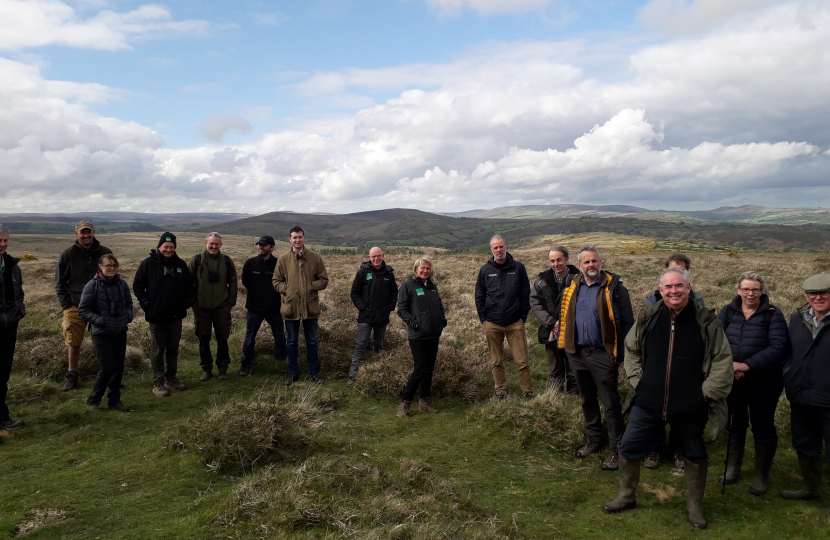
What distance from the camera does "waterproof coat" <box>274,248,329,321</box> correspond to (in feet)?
26.8

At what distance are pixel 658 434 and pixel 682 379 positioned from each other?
2.03 ft

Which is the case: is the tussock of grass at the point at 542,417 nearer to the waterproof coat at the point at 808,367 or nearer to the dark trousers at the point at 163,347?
the waterproof coat at the point at 808,367

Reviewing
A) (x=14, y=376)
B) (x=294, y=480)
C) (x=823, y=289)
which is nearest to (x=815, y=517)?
(x=823, y=289)

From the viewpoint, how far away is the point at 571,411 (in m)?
6.31

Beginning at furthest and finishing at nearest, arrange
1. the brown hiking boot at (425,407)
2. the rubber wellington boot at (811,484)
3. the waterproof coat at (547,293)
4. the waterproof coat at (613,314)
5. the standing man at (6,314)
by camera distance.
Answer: the waterproof coat at (547,293), the brown hiking boot at (425,407), the standing man at (6,314), the waterproof coat at (613,314), the rubber wellington boot at (811,484)

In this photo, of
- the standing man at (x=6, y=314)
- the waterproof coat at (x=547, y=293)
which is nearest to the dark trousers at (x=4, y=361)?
the standing man at (x=6, y=314)

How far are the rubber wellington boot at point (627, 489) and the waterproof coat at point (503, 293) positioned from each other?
3.12 metres

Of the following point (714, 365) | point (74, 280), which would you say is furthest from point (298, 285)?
point (714, 365)

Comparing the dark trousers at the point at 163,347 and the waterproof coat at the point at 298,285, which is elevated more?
the waterproof coat at the point at 298,285

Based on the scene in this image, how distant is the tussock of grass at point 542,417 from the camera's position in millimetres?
5980

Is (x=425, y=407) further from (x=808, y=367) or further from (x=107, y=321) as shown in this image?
(x=107, y=321)

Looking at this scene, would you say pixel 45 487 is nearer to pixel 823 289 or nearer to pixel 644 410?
pixel 644 410

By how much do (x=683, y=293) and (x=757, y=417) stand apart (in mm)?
2032

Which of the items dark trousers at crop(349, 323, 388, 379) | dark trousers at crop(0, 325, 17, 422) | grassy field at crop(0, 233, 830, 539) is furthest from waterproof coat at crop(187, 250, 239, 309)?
dark trousers at crop(0, 325, 17, 422)
